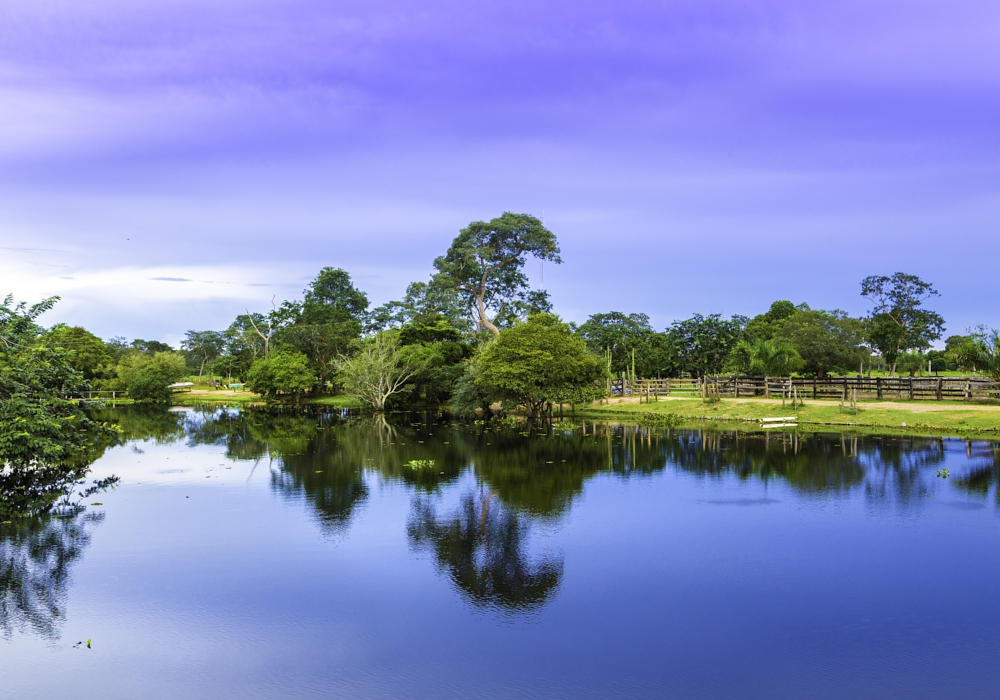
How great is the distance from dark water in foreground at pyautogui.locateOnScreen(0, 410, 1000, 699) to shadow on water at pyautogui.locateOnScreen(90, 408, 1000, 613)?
144 millimetres

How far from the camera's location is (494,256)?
6600 centimetres

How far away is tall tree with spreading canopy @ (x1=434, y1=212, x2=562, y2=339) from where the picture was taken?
64000mm

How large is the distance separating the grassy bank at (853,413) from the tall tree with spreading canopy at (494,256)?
811 inches

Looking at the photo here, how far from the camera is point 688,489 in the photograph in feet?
72.5

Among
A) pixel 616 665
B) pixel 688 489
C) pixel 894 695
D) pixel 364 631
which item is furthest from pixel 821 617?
pixel 688 489

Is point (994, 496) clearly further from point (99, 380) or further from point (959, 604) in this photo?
point (99, 380)

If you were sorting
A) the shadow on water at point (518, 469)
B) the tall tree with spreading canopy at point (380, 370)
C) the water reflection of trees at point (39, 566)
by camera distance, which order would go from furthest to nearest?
the tall tree with spreading canopy at point (380, 370) < the shadow on water at point (518, 469) < the water reflection of trees at point (39, 566)

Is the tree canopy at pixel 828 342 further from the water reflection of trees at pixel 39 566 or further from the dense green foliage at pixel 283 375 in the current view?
the water reflection of trees at pixel 39 566

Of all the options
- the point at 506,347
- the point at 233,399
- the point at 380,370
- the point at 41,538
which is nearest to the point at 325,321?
the point at 233,399

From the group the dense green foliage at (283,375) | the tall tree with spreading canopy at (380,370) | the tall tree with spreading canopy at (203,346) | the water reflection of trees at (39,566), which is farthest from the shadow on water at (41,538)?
the tall tree with spreading canopy at (203,346)

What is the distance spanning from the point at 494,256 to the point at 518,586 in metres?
54.4

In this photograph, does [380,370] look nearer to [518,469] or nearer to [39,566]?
[518,469]

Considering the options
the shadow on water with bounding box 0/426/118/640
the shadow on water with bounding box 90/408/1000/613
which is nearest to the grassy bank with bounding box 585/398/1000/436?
the shadow on water with bounding box 90/408/1000/613

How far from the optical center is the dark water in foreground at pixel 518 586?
9773 mm
